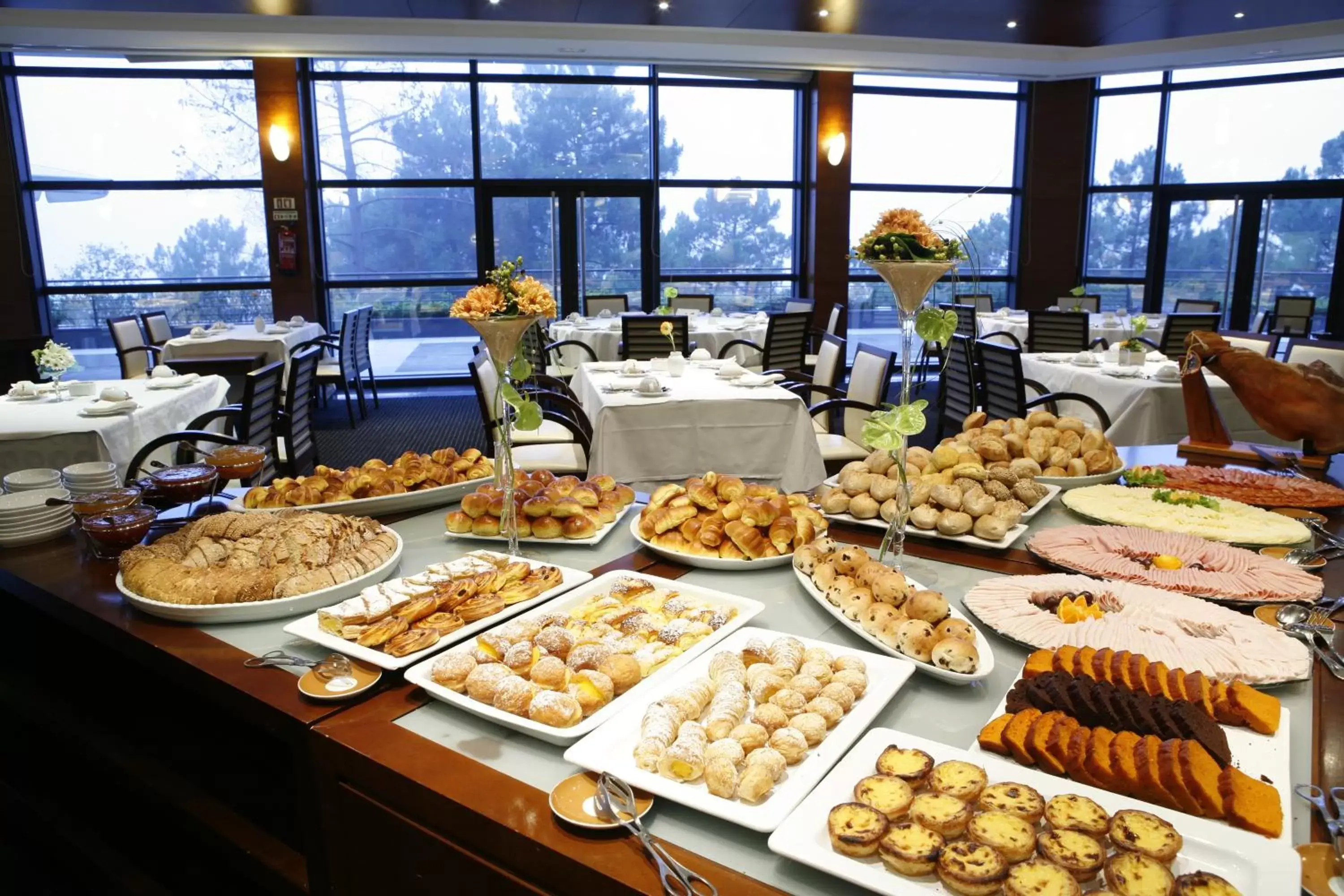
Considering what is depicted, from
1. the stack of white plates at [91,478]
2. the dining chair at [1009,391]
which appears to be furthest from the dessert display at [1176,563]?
the dining chair at [1009,391]

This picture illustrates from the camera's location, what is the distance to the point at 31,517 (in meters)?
1.79

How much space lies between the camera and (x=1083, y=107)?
912cm

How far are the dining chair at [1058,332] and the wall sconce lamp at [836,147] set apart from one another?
337cm

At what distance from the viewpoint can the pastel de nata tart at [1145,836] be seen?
764 millimetres

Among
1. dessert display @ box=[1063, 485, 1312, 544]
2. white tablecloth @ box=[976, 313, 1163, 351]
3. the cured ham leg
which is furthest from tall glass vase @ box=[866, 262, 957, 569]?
white tablecloth @ box=[976, 313, 1163, 351]

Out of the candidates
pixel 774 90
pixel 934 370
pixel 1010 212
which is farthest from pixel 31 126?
pixel 1010 212

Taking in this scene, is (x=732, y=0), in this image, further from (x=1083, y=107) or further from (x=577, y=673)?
(x=577, y=673)

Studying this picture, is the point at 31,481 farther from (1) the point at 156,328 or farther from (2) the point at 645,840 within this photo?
(1) the point at 156,328

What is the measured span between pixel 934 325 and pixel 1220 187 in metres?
8.95

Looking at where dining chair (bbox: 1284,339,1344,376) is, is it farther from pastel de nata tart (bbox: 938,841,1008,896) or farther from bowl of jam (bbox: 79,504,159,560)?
bowl of jam (bbox: 79,504,159,560)

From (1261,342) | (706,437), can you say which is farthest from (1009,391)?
(706,437)

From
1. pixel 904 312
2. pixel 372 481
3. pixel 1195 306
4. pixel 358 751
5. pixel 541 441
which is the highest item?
pixel 904 312

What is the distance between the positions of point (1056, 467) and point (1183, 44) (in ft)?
25.8

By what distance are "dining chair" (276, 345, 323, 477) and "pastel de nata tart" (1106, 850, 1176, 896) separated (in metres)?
3.86
